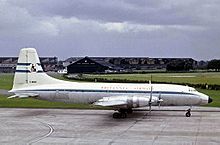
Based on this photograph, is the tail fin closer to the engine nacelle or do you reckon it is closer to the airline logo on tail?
the airline logo on tail

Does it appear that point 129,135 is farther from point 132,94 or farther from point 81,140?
point 132,94

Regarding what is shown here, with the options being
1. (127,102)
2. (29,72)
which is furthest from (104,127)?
(29,72)

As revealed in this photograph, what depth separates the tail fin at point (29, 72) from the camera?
36.8m

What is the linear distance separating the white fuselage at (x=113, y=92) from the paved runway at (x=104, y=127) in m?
1.34

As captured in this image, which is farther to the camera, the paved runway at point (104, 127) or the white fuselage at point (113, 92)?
the white fuselage at point (113, 92)

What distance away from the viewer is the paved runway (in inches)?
920

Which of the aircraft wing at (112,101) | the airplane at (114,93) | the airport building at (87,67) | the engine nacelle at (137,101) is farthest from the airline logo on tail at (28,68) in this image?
the airport building at (87,67)

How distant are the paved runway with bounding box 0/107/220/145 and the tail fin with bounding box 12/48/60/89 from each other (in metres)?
2.74

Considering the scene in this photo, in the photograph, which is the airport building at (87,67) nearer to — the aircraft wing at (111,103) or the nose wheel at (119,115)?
the nose wheel at (119,115)

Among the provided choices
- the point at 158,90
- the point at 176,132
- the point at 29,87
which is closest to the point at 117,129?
the point at 176,132

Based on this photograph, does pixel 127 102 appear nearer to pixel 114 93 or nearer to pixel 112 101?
pixel 112 101

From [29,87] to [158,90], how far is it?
456 inches

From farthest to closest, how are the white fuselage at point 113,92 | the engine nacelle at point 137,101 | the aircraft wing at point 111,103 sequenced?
the white fuselage at point 113,92 → the engine nacelle at point 137,101 → the aircraft wing at point 111,103

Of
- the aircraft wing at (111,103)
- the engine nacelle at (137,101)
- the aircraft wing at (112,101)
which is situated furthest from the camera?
the engine nacelle at (137,101)
